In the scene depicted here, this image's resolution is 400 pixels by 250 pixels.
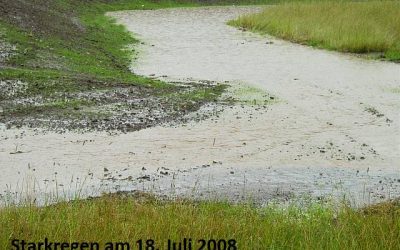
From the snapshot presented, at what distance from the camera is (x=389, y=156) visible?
39.1 ft

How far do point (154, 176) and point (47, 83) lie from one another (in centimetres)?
659

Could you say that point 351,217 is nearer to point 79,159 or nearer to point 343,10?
point 79,159

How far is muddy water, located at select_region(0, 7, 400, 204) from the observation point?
991 cm

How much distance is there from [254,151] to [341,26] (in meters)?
16.4

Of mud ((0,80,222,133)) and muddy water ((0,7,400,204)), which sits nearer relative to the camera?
muddy water ((0,7,400,204))

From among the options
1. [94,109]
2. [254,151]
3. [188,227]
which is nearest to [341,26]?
[94,109]

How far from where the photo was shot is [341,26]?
87.7 feet

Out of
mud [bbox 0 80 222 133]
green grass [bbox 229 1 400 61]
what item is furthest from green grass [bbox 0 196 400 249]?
green grass [bbox 229 1 400 61]

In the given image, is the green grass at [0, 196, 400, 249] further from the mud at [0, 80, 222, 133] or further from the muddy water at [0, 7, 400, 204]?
the mud at [0, 80, 222, 133]

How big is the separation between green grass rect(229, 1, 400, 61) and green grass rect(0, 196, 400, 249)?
60.1ft

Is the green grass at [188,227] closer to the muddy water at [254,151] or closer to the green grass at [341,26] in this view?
the muddy water at [254,151]

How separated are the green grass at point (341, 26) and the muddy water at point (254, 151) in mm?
4915

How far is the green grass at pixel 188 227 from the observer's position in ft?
19.1

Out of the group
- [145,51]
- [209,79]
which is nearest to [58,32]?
[145,51]
